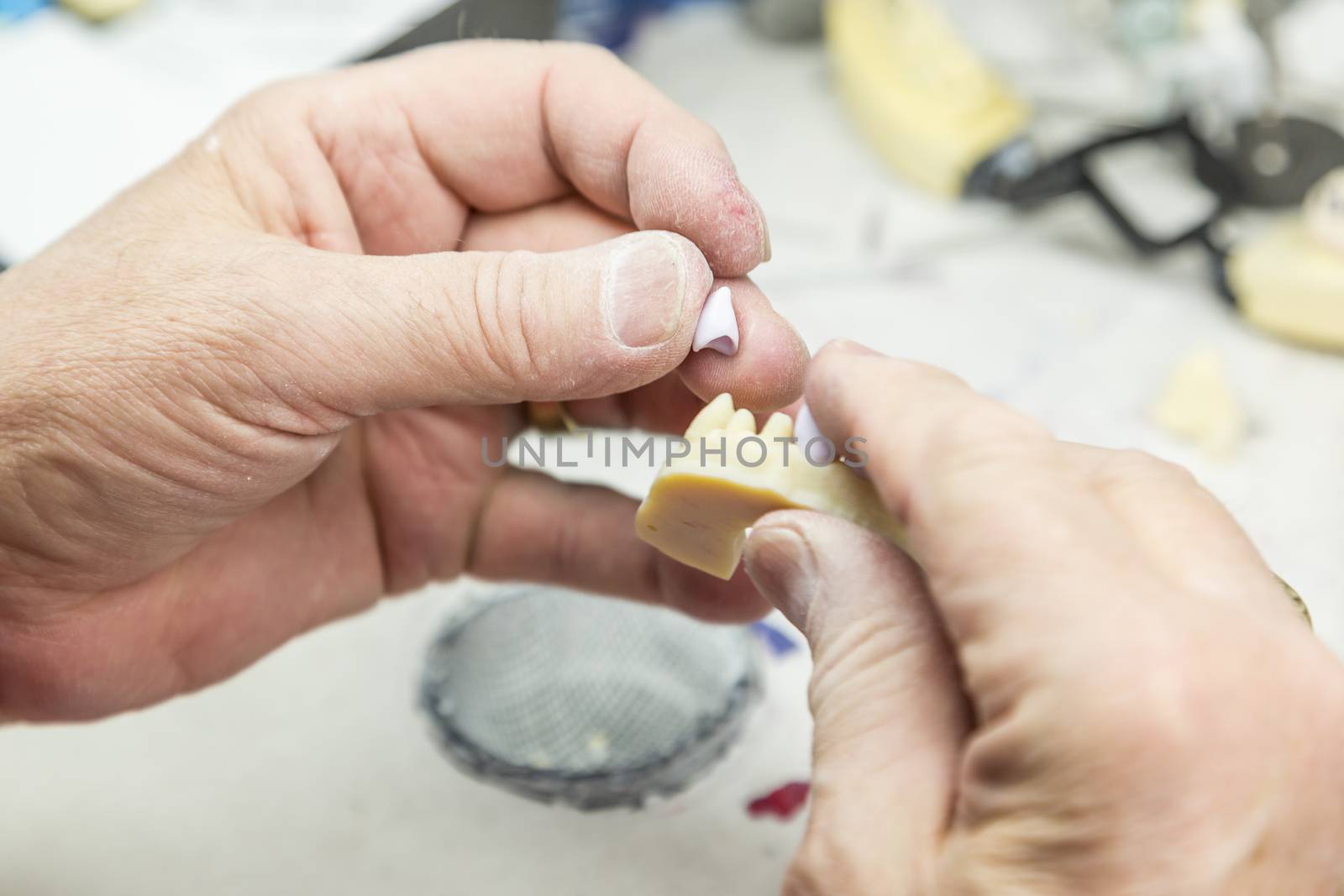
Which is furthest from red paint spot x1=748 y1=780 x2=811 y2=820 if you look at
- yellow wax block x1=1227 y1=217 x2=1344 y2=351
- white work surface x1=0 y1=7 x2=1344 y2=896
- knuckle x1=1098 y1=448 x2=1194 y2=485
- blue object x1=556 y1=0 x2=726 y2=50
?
blue object x1=556 y1=0 x2=726 y2=50

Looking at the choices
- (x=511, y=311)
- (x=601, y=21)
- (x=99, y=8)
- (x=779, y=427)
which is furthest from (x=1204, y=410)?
(x=99, y=8)

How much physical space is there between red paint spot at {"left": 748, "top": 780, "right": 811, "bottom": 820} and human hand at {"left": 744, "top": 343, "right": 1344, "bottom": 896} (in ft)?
0.84

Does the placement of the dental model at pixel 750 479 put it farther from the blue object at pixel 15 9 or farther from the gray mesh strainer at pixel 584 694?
the blue object at pixel 15 9

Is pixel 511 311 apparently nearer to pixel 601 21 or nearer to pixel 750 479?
pixel 750 479

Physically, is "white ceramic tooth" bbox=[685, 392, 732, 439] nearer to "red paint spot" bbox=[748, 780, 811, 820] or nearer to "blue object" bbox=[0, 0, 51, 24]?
"red paint spot" bbox=[748, 780, 811, 820]

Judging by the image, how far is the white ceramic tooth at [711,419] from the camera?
0.51 m

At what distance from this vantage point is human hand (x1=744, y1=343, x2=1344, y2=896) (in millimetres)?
335

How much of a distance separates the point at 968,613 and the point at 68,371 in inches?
16.7

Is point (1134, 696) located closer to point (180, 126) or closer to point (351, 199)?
point (351, 199)

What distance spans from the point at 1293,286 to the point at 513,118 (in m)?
0.68

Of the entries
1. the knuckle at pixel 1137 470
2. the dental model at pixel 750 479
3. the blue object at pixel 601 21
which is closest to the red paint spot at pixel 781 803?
the dental model at pixel 750 479

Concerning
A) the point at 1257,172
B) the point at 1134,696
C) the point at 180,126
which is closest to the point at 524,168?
the point at 1134,696

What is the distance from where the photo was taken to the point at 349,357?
0.52m

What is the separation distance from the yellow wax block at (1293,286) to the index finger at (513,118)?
0.59 meters
